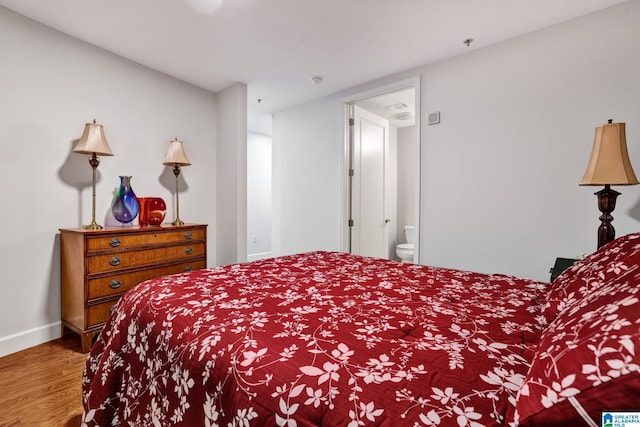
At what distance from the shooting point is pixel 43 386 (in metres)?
1.77

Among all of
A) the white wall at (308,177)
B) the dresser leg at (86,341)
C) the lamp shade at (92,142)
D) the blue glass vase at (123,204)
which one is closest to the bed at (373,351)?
the dresser leg at (86,341)

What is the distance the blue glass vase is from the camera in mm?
2598

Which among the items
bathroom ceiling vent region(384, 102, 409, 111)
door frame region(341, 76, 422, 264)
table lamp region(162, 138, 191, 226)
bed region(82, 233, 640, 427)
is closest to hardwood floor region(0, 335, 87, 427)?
bed region(82, 233, 640, 427)

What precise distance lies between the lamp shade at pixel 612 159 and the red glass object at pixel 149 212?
3.30 metres

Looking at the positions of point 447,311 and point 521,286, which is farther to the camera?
point 521,286

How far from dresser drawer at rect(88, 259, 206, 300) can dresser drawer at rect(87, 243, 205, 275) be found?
2.4 inches

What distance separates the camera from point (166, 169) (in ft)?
10.7

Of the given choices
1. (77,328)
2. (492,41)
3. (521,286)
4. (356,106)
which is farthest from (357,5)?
(77,328)

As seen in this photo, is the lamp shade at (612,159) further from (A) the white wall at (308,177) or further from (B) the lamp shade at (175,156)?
(B) the lamp shade at (175,156)

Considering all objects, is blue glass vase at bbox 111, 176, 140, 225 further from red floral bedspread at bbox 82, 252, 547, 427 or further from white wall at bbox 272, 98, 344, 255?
white wall at bbox 272, 98, 344, 255

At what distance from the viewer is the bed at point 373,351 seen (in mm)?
502

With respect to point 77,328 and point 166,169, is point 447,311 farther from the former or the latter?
point 166,169

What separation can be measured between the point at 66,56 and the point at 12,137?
808 millimetres

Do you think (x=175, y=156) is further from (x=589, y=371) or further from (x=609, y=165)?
(x=609, y=165)
